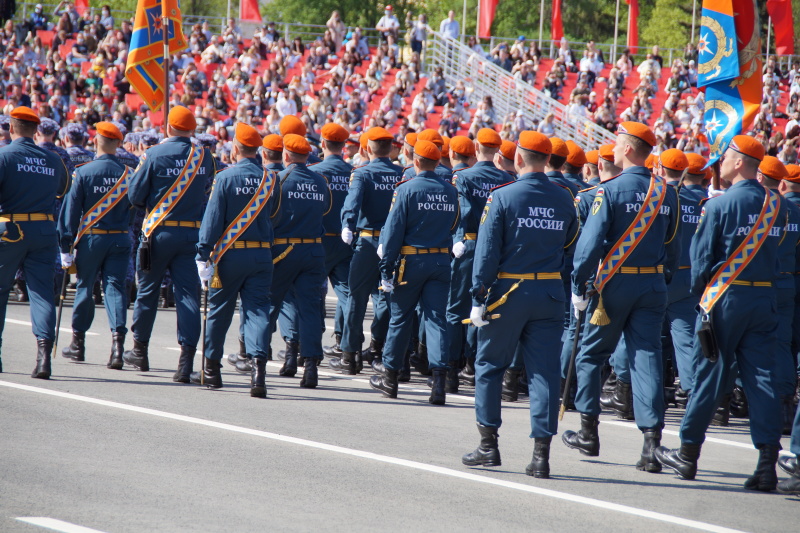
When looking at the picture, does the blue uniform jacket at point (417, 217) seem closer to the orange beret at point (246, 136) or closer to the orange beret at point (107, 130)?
the orange beret at point (246, 136)

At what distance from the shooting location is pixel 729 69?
38.2ft

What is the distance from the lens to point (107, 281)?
1081 centimetres

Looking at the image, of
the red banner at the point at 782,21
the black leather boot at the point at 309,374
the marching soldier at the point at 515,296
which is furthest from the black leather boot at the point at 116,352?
the red banner at the point at 782,21

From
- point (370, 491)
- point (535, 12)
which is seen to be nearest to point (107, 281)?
point (370, 491)

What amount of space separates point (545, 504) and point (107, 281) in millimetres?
5832

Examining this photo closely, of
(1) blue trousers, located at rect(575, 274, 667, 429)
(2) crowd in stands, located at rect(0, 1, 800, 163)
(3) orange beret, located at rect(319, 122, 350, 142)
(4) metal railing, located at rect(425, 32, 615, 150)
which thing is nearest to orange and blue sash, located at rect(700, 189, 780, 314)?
(1) blue trousers, located at rect(575, 274, 667, 429)

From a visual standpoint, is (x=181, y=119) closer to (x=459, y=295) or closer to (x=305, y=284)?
(x=305, y=284)

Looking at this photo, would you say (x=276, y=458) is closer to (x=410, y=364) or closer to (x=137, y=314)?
(x=137, y=314)

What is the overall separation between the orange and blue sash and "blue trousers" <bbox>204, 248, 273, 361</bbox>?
3.81 meters

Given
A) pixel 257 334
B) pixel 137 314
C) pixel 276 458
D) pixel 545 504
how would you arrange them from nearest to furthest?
pixel 545 504 < pixel 276 458 < pixel 257 334 < pixel 137 314

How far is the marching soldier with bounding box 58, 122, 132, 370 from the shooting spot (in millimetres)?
10711

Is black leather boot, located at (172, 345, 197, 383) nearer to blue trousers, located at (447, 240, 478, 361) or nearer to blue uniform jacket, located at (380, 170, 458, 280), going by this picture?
blue uniform jacket, located at (380, 170, 458, 280)

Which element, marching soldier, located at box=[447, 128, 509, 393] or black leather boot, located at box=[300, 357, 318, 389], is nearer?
black leather boot, located at box=[300, 357, 318, 389]

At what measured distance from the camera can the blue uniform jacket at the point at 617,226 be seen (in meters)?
7.54
